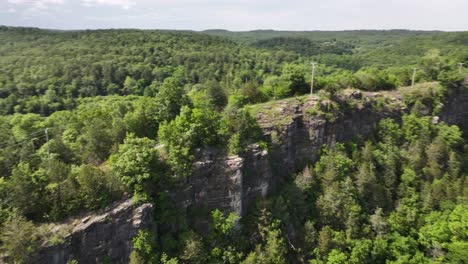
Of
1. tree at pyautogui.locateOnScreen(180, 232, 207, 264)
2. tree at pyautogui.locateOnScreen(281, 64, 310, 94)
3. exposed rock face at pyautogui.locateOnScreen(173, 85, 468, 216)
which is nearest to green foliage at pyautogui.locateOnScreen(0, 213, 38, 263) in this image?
tree at pyautogui.locateOnScreen(180, 232, 207, 264)

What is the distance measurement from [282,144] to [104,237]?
2223 centimetres

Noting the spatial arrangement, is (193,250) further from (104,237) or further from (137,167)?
(137,167)

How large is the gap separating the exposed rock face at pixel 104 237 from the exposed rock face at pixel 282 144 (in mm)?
4793

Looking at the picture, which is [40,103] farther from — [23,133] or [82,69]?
[23,133]

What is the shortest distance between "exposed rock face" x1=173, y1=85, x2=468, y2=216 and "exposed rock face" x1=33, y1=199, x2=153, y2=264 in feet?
15.7

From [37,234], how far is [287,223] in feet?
75.1

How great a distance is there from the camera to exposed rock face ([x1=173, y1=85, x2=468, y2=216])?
112 feet

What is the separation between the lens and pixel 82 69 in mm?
95625

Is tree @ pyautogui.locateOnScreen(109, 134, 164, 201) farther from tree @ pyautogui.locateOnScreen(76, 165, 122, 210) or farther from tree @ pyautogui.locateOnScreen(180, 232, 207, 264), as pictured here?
tree @ pyautogui.locateOnScreen(180, 232, 207, 264)

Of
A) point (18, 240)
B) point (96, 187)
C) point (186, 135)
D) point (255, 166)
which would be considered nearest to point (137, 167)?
point (96, 187)

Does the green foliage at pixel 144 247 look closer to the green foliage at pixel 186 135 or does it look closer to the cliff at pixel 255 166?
the cliff at pixel 255 166

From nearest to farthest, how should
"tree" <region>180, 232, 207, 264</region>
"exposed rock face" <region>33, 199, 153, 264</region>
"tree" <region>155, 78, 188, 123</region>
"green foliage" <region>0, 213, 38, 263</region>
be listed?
"green foliage" <region>0, 213, 38, 263</region> < "exposed rock face" <region>33, 199, 153, 264</region> < "tree" <region>180, 232, 207, 264</region> < "tree" <region>155, 78, 188, 123</region>

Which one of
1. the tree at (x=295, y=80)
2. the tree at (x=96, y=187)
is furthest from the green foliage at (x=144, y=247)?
the tree at (x=295, y=80)

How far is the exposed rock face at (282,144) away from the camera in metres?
34.1
